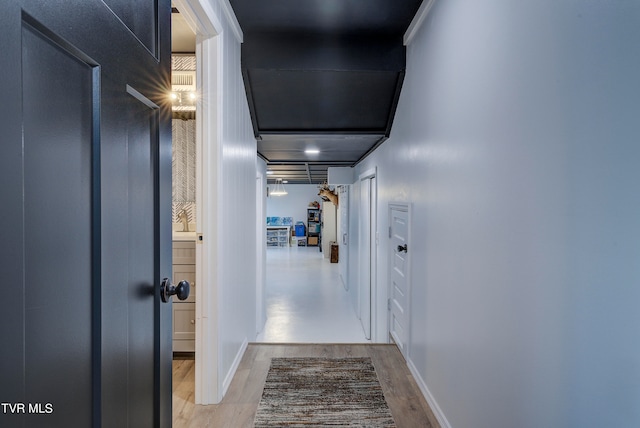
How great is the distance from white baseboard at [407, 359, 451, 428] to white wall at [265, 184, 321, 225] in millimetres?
11668

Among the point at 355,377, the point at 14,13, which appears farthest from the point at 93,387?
the point at 355,377

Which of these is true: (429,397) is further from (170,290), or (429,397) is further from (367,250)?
(367,250)

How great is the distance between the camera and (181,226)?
330cm

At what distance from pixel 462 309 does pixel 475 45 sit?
1.14 meters

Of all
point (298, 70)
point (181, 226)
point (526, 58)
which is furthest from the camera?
point (181, 226)

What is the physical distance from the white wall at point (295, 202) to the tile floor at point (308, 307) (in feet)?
14.2

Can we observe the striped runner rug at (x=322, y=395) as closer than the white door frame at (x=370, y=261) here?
Yes

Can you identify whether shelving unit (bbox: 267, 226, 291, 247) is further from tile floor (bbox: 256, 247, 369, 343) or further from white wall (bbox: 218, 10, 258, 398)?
white wall (bbox: 218, 10, 258, 398)

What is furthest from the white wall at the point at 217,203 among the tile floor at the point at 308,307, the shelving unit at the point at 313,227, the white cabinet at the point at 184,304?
the shelving unit at the point at 313,227

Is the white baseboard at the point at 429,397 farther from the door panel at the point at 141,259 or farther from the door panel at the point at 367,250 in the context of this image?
the door panel at the point at 367,250

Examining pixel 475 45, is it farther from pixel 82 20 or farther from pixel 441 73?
pixel 82 20

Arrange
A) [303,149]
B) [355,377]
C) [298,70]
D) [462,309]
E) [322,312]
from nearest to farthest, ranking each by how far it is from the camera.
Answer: [462,309] < [355,377] < [298,70] < [303,149] < [322,312]

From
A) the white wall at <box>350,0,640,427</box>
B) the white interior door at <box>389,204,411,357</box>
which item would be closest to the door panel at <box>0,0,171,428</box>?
the white wall at <box>350,0,640,427</box>

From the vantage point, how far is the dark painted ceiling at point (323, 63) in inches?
90.0
